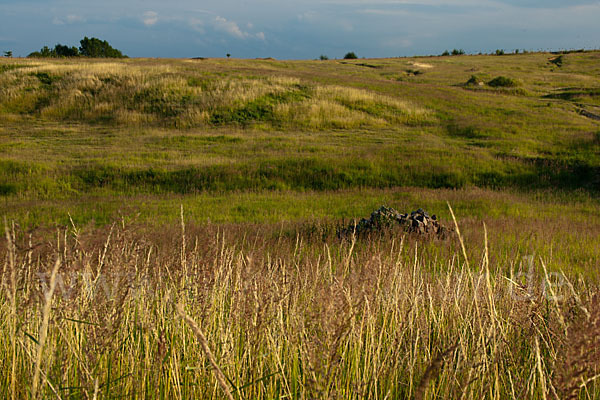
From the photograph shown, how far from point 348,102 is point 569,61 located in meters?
49.5

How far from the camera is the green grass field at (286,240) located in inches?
95.1

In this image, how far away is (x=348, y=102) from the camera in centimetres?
2742

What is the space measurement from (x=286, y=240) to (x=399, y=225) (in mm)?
2124

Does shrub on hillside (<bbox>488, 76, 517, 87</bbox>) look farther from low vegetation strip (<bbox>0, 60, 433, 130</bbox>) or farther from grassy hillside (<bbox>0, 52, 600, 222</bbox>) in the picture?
low vegetation strip (<bbox>0, 60, 433, 130</bbox>)

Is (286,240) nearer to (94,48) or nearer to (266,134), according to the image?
(266,134)

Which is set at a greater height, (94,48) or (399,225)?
(94,48)

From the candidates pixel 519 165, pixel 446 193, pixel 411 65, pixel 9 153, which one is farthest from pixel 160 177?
pixel 411 65

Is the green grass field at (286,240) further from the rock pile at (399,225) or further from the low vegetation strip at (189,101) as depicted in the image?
the rock pile at (399,225)

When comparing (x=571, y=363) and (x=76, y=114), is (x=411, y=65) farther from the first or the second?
(x=571, y=363)

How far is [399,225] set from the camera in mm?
8258

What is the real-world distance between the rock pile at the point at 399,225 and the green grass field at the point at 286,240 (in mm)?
310

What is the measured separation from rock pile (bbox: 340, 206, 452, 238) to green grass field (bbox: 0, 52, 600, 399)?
31cm

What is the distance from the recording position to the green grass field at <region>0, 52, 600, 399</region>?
95.1 inches

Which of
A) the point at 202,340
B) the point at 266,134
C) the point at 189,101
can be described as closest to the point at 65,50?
the point at 189,101
